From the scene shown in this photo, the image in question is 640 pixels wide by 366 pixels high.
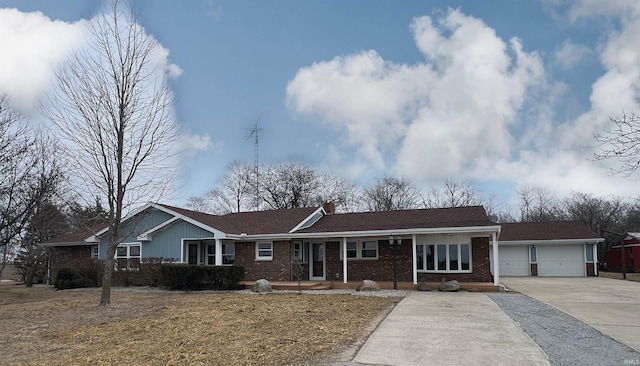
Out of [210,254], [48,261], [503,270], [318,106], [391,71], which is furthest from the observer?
[503,270]

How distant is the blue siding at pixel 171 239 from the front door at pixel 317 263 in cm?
501

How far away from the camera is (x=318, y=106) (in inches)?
833

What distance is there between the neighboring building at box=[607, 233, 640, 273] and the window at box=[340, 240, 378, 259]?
62.6 feet

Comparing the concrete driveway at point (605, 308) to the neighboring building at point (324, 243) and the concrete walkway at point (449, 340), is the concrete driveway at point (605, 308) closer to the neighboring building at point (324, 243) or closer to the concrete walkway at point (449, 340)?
the concrete walkway at point (449, 340)

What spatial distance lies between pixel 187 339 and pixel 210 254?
1479 cm

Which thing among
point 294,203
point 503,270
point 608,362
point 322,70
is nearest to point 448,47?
point 322,70

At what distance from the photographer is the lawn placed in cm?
716

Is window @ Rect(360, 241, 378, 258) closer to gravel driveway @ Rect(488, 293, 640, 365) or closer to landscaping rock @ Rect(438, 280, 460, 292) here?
landscaping rock @ Rect(438, 280, 460, 292)

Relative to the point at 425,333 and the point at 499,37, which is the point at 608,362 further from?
the point at 499,37

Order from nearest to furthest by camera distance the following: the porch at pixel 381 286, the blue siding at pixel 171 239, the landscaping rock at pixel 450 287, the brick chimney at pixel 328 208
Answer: the landscaping rock at pixel 450 287, the porch at pixel 381 286, the blue siding at pixel 171 239, the brick chimney at pixel 328 208

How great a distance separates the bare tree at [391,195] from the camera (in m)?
49.0

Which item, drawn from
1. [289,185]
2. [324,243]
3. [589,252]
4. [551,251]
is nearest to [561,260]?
[551,251]

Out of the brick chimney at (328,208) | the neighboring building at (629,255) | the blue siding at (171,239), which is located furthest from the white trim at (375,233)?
the neighboring building at (629,255)

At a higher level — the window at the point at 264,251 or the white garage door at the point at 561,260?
the window at the point at 264,251
